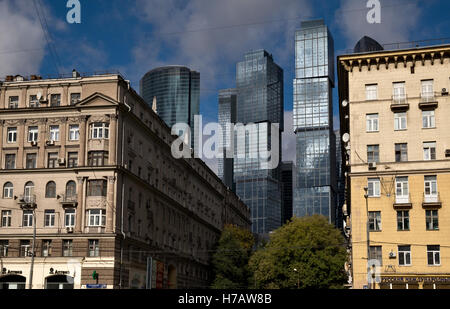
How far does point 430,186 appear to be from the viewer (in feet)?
189

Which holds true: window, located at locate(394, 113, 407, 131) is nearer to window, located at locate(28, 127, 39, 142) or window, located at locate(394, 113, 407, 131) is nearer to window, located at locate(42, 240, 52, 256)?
window, located at locate(42, 240, 52, 256)

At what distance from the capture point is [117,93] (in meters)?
70.2

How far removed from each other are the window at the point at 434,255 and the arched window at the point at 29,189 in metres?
43.9

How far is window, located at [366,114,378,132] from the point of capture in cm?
6125

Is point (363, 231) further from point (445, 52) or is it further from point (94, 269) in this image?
point (94, 269)

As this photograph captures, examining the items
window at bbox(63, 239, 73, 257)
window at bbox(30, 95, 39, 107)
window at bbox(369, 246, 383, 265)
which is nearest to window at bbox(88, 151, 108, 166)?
window at bbox(63, 239, 73, 257)

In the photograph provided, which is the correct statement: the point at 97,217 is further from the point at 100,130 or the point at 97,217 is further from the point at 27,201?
the point at 100,130

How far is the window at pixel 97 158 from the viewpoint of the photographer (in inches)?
2734

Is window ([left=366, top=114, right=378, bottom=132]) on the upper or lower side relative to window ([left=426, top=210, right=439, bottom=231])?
upper

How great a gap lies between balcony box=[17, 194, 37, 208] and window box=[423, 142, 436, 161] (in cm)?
4284

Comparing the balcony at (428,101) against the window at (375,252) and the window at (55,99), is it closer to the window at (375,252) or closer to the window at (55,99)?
the window at (375,252)
